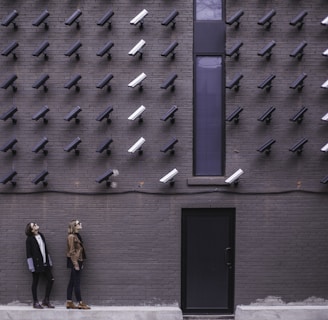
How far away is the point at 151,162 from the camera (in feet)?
48.1

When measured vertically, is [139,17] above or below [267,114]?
above

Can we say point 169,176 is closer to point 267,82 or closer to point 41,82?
point 267,82

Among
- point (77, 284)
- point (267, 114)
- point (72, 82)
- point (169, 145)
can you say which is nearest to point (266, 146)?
point (267, 114)

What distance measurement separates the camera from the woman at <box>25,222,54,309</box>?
14.2 metres

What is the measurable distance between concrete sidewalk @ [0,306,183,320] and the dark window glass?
114 inches

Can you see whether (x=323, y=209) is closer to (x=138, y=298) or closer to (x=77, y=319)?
(x=138, y=298)

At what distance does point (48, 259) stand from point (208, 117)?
14.0 feet

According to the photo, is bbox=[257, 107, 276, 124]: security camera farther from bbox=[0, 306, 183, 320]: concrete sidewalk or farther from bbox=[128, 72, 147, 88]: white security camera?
bbox=[0, 306, 183, 320]: concrete sidewalk

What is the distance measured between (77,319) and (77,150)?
330 cm

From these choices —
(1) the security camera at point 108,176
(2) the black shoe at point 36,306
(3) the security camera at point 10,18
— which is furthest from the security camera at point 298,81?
(2) the black shoe at point 36,306

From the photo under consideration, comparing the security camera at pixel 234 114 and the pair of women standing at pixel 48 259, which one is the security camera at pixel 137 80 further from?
the pair of women standing at pixel 48 259

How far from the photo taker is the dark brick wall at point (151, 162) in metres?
14.6

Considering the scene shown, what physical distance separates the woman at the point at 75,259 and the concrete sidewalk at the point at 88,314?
8.8 inches

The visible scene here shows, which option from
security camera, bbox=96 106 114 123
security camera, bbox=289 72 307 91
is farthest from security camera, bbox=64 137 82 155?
security camera, bbox=289 72 307 91
